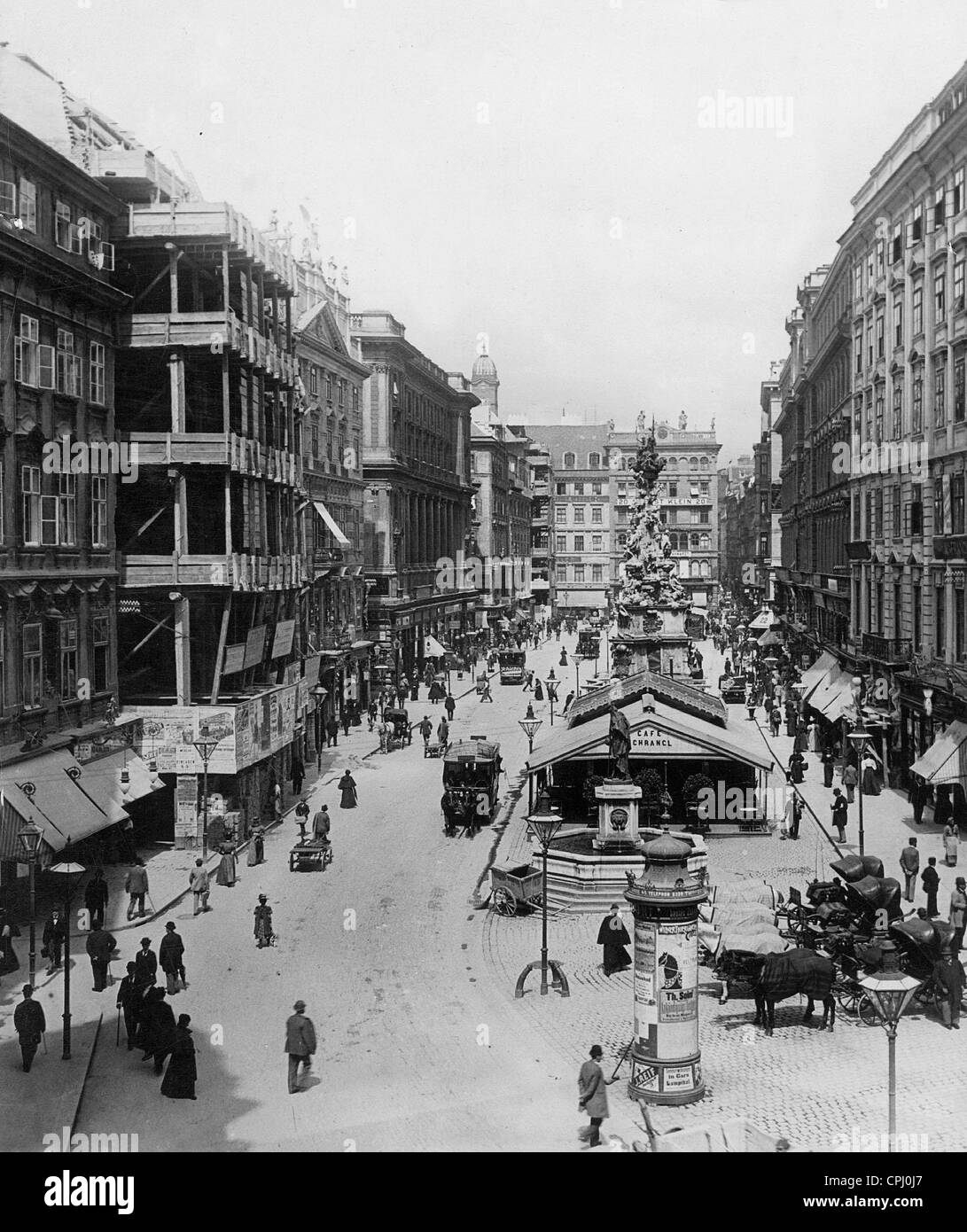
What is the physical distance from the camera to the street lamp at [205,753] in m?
29.3

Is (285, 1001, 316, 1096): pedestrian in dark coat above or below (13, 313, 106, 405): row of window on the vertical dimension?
below

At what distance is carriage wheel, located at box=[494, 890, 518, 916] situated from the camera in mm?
25969

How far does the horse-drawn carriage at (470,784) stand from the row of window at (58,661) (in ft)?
32.8

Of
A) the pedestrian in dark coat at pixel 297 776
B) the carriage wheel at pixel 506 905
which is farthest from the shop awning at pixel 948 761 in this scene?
the pedestrian in dark coat at pixel 297 776

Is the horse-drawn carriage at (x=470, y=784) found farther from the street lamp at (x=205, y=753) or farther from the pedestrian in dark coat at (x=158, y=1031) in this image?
the pedestrian in dark coat at (x=158, y=1031)

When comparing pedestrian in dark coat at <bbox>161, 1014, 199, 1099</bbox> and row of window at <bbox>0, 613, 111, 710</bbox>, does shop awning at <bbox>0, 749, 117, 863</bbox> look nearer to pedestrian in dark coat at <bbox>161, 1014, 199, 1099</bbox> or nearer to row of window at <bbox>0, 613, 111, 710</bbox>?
row of window at <bbox>0, 613, 111, 710</bbox>

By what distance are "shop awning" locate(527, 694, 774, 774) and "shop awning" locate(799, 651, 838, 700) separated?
2067cm

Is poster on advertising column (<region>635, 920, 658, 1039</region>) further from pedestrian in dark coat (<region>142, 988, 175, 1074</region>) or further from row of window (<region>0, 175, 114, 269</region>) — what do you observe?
row of window (<region>0, 175, 114, 269</region>)

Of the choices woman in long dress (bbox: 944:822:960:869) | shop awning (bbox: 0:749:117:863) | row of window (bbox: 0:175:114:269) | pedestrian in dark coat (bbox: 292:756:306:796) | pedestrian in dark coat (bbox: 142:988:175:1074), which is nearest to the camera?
pedestrian in dark coat (bbox: 142:988:175:1074)

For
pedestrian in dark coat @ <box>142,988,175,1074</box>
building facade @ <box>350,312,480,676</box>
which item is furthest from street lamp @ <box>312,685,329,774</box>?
pedestrian in dark coat @ <box>142,988,175,1074</box>

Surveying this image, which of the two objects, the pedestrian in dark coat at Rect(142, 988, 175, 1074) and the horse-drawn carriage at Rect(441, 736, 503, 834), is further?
the horse-drawn carriage at Rect(441, 736, 503, 834)

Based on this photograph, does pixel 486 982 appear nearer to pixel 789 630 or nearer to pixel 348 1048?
pixel 348 1048

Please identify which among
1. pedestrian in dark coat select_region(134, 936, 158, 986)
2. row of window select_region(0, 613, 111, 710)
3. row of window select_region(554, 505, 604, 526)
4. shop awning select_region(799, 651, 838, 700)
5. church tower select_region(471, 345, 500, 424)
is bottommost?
pedestrian in dark coat select_region(134, 936, 158, 986)

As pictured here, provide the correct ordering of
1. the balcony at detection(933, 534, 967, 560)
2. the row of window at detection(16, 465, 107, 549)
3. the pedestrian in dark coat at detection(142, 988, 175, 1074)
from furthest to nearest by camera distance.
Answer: the balcony at detection(933, 534, 967, 560), the row of window at detection(16, 465, 107, 549), the pedestrian in dark coat at detection(142, 988, 175, 1074)
